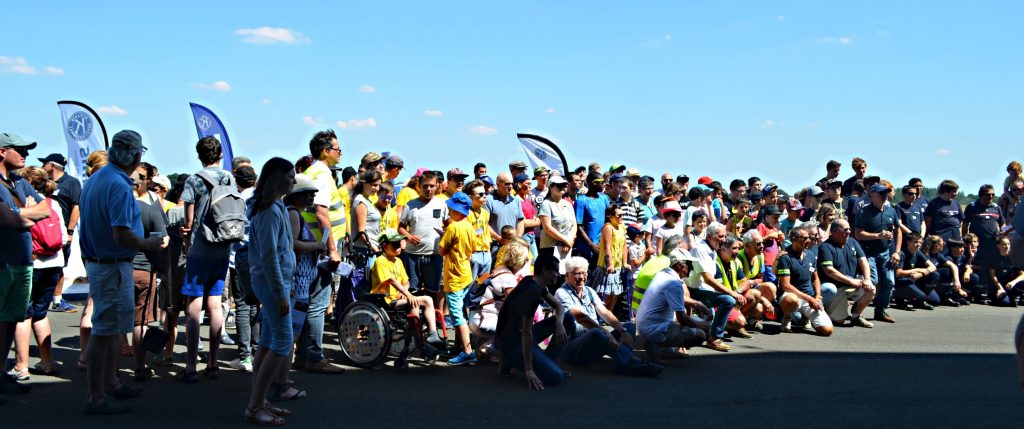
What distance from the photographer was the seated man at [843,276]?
11.1 meters

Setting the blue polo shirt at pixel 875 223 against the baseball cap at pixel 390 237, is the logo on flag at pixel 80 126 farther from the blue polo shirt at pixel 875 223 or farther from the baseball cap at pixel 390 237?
the blue polo shirt at pixel 875 223

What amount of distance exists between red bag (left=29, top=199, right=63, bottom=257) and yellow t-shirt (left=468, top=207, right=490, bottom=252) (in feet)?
12.3

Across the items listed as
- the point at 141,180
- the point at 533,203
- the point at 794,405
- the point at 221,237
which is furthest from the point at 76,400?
the point at 533,203

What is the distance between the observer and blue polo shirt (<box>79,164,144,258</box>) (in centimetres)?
574

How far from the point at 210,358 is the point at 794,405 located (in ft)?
14.4

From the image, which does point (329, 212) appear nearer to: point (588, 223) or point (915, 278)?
point (588, 223)

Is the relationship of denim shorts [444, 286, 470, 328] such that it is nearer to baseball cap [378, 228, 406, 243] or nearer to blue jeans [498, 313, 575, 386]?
baseball cap [378, 228, 406, 243]

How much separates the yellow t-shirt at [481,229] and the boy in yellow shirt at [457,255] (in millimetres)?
408

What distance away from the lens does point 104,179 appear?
19.0 ft

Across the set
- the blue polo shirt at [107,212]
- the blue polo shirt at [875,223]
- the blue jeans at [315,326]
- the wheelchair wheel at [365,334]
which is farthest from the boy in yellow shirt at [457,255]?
the blue polo shirt at [875,223]

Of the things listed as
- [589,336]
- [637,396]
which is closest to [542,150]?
[589,336]

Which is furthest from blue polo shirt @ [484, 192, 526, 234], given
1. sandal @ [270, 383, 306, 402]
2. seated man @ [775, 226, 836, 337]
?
sandal @ [270, 383, 306, 402]

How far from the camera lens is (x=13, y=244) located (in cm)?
612

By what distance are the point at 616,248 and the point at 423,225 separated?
8.37ft
